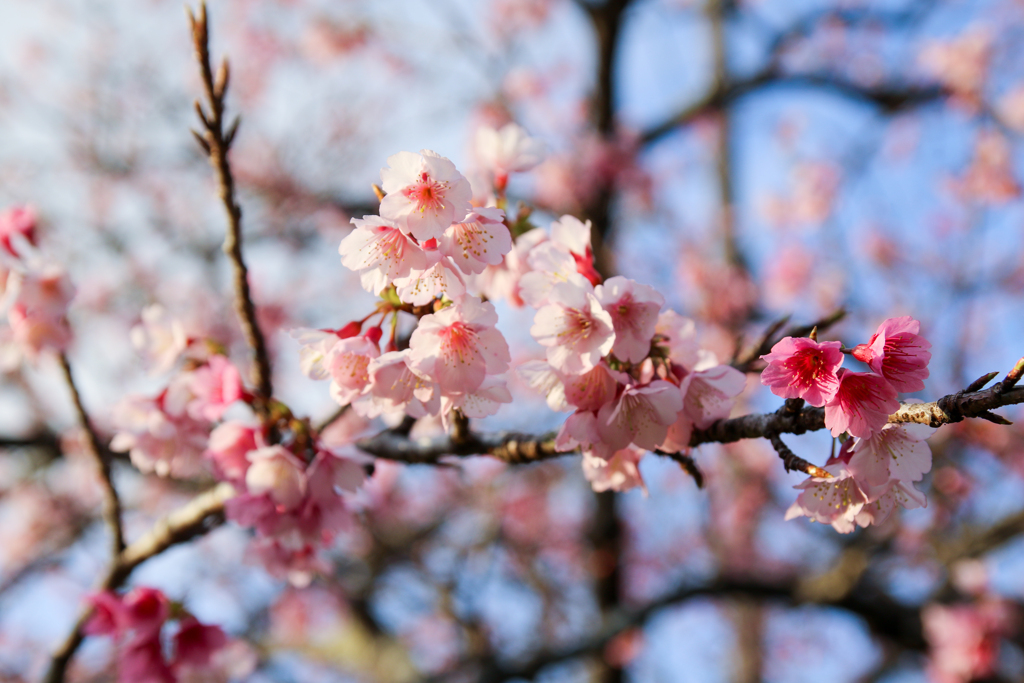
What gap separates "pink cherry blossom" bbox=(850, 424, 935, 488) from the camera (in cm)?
98

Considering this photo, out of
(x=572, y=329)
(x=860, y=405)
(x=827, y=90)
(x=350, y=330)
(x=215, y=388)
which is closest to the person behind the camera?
(x=860, y=405)

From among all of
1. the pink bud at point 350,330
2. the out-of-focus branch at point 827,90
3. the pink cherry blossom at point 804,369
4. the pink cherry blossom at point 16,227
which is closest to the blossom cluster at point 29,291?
the pink cherry blossom at point 16,227

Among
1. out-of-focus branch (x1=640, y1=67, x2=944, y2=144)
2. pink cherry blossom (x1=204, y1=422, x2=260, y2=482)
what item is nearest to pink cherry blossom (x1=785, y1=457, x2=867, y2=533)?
pink cherry blossom (x1=204, y1=422, x2=260, y2=482)

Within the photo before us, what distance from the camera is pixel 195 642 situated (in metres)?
1.69

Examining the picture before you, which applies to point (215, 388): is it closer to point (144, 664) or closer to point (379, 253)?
point (379, 253)

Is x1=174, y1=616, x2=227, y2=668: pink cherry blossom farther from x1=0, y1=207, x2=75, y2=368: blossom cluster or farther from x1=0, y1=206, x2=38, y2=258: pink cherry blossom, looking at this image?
x1=0, y1=206, x2=38, y2=258: pink cherry blossom

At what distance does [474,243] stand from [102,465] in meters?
1.44

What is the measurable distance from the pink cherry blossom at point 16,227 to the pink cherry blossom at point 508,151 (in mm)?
1232

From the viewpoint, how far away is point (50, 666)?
1.89 metres

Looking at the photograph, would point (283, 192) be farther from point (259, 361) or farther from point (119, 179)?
point (259, 361)

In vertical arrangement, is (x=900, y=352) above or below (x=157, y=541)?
above

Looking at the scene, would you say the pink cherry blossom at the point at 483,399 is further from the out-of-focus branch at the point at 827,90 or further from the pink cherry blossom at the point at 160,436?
the out-of-focus branch at the point at 827,90

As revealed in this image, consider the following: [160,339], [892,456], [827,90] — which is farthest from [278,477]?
[827,90]

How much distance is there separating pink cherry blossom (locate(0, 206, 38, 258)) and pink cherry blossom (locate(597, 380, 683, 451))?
5.34 ft
